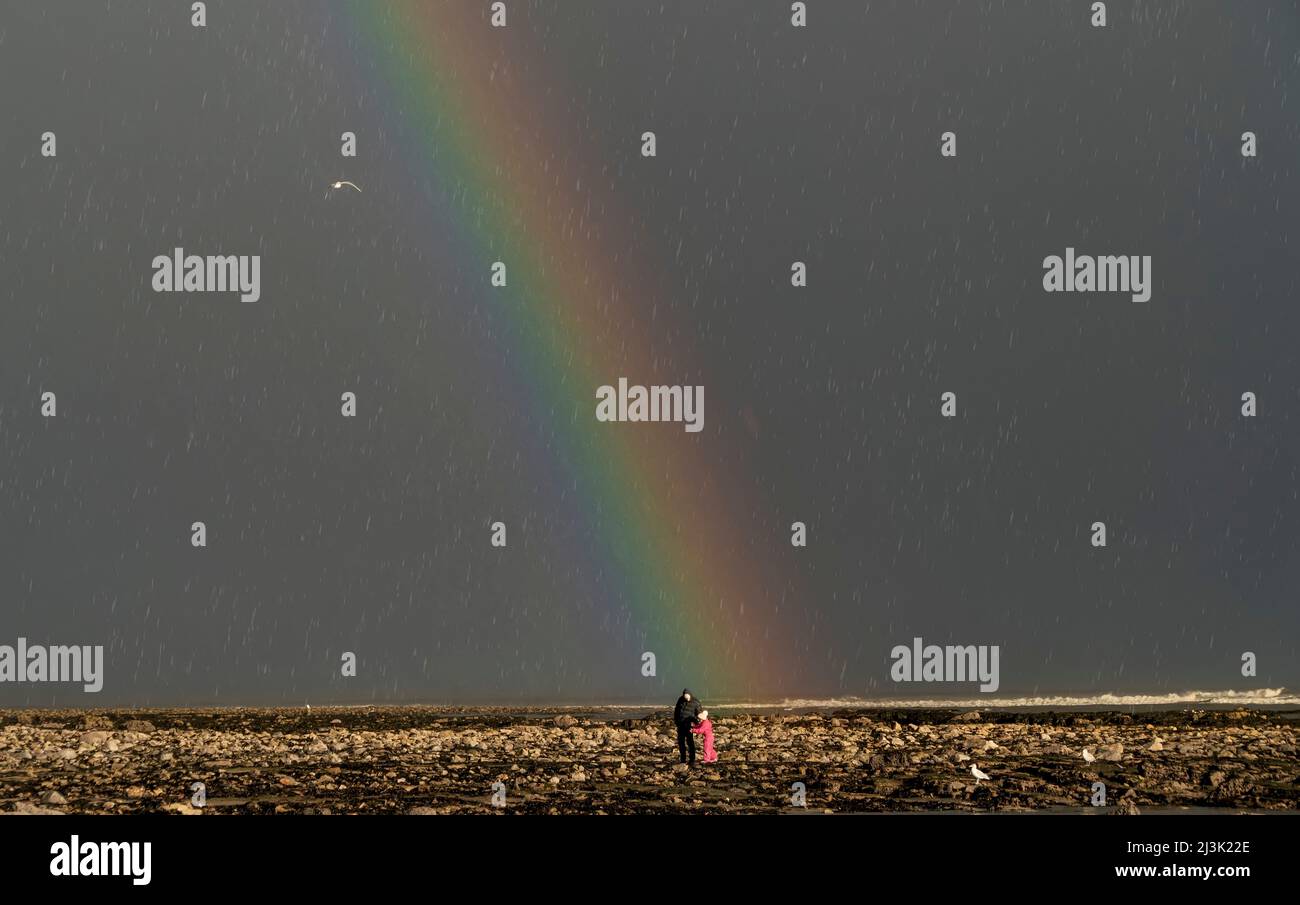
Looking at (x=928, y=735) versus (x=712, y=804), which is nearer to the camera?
(x=712, y=804)

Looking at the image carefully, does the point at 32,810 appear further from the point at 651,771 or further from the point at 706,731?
the point at 706,731

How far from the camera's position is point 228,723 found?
257 feet

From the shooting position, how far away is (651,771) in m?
34.3

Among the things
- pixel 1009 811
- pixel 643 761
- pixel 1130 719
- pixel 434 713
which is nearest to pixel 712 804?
pixel 1009 811

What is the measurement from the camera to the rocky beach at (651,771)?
92.3 ft

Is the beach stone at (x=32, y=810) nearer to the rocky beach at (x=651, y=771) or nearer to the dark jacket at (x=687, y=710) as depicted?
the rocky beach at (x=651, y=771)

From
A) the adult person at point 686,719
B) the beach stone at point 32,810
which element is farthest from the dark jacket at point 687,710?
the beach stone at point 32,810

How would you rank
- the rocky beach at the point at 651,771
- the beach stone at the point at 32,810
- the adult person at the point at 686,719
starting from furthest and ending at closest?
the adult person at the point at 686,719 < the rocky beach at the point at 651,771 < the beach stone at the point at 32,810

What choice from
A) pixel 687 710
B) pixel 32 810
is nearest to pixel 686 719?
pixel 687 710

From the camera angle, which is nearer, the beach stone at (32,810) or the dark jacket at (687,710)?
the beach stone at (32,810)

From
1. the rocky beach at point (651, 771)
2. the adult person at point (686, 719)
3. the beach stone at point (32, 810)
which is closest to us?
the beach stone at point (32, 810)

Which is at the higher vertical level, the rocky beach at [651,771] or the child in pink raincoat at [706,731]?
the child in pink raincoat at [706,731]
